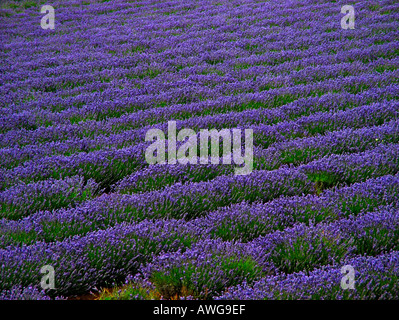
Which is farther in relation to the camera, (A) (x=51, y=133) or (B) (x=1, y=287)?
(A) (x=51, y=133)

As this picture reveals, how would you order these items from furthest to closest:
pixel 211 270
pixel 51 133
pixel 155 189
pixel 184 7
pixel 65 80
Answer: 1. pixel 184 7
2. pixel 65 80
3. pixel 51 133
4. pixel 155 189
5. pixel 211 270

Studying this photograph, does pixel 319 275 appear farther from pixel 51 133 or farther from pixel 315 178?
pixel 51 133

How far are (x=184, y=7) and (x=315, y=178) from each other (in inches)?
454

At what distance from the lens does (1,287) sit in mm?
2793

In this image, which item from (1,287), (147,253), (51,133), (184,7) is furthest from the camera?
(184,7)

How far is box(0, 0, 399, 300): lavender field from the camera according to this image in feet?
9.82

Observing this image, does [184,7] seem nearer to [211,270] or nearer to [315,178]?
[315,178]

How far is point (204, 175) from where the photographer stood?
4406 mm

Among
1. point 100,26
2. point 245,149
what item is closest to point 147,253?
point 245,149

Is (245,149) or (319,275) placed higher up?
(245,149)

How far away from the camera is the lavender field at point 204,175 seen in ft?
9.82

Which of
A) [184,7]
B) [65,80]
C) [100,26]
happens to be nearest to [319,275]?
[65,80]
